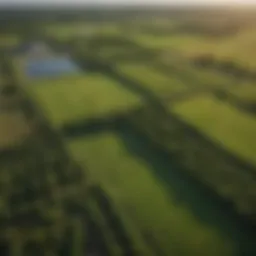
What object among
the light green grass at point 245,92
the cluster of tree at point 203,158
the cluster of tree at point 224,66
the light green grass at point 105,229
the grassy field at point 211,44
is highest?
the light green grass at point 105,229

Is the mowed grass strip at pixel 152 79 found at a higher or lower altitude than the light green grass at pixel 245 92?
lower

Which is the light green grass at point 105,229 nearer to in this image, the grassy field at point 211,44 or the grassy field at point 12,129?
the grassy field at point 12,129

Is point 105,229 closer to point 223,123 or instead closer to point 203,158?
point 203,158

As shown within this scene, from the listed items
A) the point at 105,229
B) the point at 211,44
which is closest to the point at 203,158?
the point at 105,229

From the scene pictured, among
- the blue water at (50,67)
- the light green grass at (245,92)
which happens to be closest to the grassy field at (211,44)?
the light green grass at (245,92)

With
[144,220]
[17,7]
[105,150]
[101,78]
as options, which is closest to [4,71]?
[101,78]

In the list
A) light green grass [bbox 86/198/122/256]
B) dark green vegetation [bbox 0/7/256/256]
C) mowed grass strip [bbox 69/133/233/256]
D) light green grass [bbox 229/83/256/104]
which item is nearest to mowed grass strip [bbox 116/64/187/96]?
dark green vegetation [bbox 0/7/256/256]

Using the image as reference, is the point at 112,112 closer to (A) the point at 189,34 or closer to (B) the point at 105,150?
(B) the point at 105,150

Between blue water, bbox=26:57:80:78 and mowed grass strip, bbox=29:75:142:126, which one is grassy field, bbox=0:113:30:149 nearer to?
mowed grass strip, bbox=29:75:142:126
